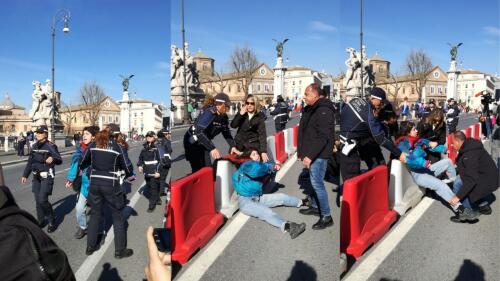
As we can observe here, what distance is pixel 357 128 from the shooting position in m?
1.27

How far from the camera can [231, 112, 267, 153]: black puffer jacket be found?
1.19m

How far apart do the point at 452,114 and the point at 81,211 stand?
1843 mm

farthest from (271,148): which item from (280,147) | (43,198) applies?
(43,198)

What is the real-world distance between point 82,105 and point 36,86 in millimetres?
331

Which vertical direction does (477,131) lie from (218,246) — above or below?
above

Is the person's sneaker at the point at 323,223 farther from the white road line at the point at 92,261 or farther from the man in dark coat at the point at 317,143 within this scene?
the white road line at the point at 92,261

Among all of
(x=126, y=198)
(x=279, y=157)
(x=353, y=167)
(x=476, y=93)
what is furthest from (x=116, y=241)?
(x=476, y=93)

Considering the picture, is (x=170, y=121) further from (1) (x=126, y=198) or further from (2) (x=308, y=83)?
(1) (x=126, y=198)

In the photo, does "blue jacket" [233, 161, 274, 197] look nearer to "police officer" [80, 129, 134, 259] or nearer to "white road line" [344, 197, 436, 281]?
"white road line" [344, 197, 436, 281]

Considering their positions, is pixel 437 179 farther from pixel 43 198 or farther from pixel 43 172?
pixel 43 172

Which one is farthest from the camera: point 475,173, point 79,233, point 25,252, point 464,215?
point 475,173

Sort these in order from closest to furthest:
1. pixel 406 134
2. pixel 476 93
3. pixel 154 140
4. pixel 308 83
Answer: pixel 308 83
pixel 154 140
pixel 406 134
pixel 476 93

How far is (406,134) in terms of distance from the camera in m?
1.57

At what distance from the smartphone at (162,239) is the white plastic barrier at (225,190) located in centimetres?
18
